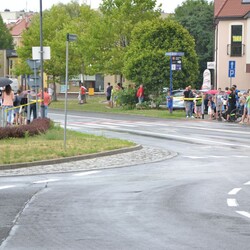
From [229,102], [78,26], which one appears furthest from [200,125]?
[78,26]

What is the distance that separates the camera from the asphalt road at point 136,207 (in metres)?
8.30

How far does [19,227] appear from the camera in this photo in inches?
361

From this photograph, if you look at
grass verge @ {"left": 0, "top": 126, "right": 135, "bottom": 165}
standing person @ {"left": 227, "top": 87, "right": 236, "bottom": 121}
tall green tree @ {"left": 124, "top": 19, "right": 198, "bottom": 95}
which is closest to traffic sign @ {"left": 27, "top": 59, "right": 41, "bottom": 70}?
grass verge @ {"left": 0, "top": 126, "right": 135, "bottom": 165}

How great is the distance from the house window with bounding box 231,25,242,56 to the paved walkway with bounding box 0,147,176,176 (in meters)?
39.2

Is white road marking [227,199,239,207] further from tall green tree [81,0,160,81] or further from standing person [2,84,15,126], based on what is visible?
tall green tree [81,0,160,81]

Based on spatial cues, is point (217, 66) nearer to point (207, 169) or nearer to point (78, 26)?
point (78, 26)

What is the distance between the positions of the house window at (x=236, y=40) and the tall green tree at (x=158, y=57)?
12.4m

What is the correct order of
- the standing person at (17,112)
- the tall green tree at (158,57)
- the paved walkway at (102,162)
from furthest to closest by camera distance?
the tall green tree at (158,57) < the standing person at (17,112) < the paved walkway at (102,162)

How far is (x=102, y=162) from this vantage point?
18.4 metres

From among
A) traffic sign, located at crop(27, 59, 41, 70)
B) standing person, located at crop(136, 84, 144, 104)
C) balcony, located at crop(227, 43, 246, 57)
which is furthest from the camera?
balcony, located at crop(227, 43, 246, 57)

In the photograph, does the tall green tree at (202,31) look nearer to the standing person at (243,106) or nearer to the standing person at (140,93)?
the standing person at (140,93)

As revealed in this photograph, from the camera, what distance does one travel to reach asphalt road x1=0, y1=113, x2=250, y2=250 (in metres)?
8.30

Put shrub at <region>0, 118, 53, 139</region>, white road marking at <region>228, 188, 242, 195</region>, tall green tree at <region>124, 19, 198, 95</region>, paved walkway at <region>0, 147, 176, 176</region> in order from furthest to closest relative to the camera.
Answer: tall green tree at <region>124, 19, 198, 95</region>, shrub at <region>0, 118, 53, 139</region>, paved walkway at <region>0, 147, 176, 176</region>, white road marking at <region>228, 188, 242, 195</region>

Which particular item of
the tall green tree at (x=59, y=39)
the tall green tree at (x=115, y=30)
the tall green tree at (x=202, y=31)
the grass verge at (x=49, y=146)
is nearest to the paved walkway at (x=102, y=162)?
the grass verge at (x=49, y=146)
